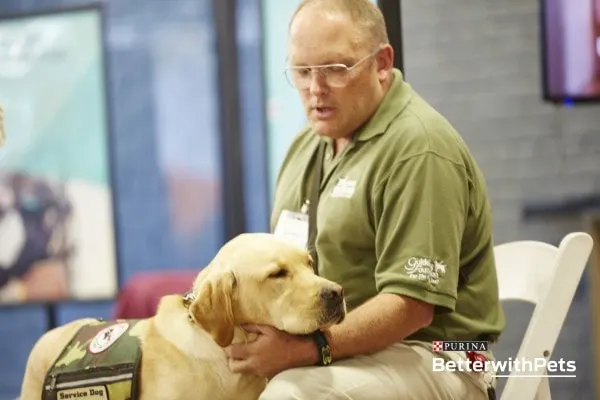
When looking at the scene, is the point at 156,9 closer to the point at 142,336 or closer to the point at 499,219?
the point at 499,219

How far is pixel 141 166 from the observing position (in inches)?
154

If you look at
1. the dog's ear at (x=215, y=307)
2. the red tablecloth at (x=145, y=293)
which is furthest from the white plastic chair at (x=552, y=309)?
the red tablecloth at (x=145, y=293)

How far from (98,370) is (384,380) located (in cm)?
53

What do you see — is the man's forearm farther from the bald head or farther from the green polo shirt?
the bald head

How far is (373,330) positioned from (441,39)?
2.04 meters

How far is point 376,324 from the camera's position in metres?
1.64

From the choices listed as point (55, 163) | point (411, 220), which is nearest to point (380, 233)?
point (411, 220)

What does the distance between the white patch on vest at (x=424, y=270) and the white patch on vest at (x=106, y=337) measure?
56cm

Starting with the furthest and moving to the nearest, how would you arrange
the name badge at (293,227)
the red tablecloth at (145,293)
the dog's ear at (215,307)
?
the red tablecloth at (145,293), the name badge at (293,227), the dog's ear at (215,307)

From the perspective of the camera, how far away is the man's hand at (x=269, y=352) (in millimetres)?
1606

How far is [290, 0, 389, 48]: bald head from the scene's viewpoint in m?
1.81

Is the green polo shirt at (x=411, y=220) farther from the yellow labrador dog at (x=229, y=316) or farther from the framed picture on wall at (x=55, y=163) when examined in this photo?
the framed picture on wall at (x=55, y=163)

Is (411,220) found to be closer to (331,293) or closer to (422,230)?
(422,230)

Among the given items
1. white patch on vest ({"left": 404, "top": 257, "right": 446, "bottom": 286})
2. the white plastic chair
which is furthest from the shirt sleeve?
the white plastic chair
